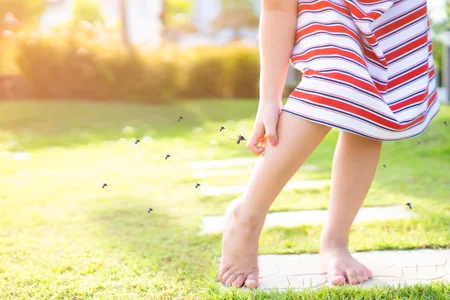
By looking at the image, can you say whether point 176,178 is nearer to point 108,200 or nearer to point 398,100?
point 108,200

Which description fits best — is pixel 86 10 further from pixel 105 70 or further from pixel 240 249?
pixel 240 249

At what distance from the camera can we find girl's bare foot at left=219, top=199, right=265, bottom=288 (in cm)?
148

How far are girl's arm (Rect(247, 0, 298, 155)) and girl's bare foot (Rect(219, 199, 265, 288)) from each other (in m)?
0.19

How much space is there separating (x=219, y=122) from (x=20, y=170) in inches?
159

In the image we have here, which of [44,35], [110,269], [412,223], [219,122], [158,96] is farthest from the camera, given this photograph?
[158,96]

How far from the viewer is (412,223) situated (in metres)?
2.03

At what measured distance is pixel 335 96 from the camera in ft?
4.33

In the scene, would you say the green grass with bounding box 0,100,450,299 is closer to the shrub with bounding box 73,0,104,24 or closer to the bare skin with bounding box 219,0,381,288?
the bare skin with bounding box 219,0,381,288

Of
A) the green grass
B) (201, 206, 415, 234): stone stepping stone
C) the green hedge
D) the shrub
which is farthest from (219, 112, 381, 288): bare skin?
the shrub

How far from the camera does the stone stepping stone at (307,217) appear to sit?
2.12 metres

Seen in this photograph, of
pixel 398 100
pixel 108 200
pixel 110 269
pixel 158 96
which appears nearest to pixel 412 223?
pixel 398 100

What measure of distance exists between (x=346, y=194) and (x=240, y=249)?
338 millimetres

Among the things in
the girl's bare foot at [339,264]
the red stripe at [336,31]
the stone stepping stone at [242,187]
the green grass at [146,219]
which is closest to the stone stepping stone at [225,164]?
the green grass at [146,219]

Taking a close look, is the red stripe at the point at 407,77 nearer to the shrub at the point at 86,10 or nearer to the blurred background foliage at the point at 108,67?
the blurred background foliage at the point at 108,67
